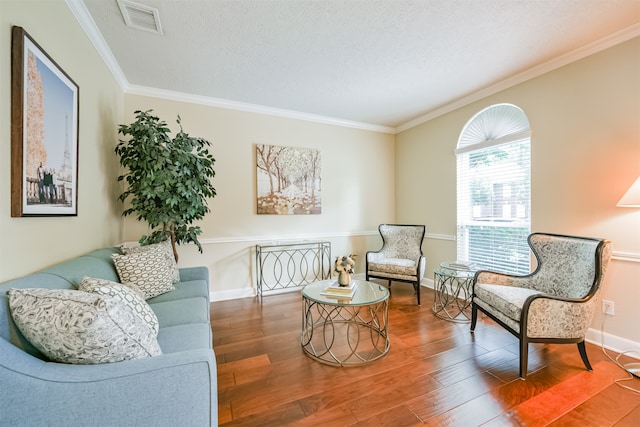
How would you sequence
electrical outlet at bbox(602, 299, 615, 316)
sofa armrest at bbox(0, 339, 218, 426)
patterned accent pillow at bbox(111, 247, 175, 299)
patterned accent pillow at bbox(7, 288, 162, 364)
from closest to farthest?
sofa armrest at bbox(0, 339, 218, 426)
patterned accent pillow at bbox(7, 288, 162, 364)
patterned accent pillow at bbox(111, 247, 175, 299)
electrical outlet at bbox(602, 299, 615, 316)

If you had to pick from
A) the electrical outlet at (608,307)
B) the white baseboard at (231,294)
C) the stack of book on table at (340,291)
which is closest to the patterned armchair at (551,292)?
the electrical outlet at (608,307)

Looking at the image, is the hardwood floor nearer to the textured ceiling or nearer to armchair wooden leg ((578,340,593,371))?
armchair wooden leg ((578,340,593,371))

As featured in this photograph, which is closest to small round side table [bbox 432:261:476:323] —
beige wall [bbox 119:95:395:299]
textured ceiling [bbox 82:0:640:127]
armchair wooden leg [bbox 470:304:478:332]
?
armchair wooden leg [bbox 470:304:478:332]

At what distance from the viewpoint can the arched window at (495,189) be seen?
2.86m

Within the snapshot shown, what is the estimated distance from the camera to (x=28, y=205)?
133 centimetres

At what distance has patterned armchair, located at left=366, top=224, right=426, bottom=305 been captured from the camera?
3369mm

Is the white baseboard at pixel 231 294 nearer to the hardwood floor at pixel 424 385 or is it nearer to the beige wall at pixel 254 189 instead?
the beige wall at pixel 254 189

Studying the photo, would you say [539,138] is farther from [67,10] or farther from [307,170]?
[67,10]

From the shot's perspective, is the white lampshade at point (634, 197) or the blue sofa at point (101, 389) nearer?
the blue sofa at point (101, 389)

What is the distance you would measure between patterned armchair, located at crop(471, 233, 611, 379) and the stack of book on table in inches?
46.6

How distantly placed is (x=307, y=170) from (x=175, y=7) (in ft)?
7.76

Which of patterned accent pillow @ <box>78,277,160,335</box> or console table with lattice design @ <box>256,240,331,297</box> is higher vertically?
patterned accent pillow @ <box>78,277,160,335</box>

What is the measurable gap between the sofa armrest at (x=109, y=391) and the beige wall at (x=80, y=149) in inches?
26.9

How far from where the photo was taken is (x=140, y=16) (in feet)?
6.50
